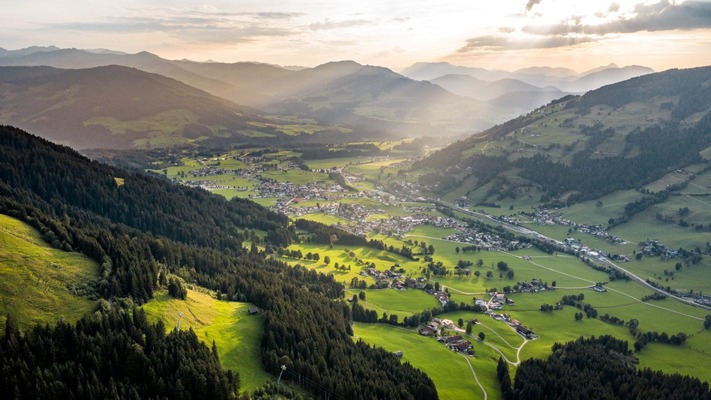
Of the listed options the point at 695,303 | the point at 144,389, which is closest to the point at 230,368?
the point at 144,389

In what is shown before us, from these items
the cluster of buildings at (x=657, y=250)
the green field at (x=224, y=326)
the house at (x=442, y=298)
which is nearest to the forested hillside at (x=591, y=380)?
the house at (x=442, y=298)

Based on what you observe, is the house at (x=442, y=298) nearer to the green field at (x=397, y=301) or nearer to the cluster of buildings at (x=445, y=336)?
the green field at (x=397, y=301)

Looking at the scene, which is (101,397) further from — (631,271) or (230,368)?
(631,271)

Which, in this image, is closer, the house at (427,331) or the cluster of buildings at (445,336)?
the cluster of buildings at (445,336)

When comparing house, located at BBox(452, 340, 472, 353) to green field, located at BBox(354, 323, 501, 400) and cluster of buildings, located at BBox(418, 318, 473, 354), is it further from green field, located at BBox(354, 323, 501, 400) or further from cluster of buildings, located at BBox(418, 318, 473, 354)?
green field, located at BBox(354, 323, 501, 400)

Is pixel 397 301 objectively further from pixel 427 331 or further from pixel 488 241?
pixel 488 241

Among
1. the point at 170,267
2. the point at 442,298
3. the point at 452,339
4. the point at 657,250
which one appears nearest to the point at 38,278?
the point at 170,267
